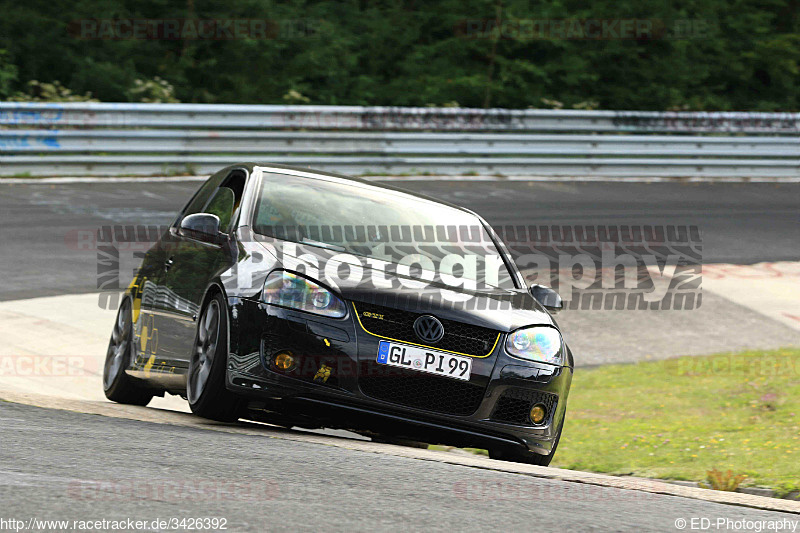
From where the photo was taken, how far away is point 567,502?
455 cm

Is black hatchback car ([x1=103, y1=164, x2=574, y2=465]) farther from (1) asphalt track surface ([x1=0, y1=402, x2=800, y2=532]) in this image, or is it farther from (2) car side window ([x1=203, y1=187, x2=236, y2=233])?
(1) asphalt track surface ([x1=0, y1=402, x2=800, y2=532])

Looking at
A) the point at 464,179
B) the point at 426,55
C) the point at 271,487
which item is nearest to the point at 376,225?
the point at 271,487

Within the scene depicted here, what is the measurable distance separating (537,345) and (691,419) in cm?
259

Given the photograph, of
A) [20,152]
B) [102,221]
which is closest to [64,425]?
[102,221]

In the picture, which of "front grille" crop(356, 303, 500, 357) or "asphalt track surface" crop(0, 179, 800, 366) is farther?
"asphalt track surface" crop(0, 179, 800, 366)

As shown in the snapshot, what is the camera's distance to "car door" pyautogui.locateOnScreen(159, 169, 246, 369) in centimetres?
629

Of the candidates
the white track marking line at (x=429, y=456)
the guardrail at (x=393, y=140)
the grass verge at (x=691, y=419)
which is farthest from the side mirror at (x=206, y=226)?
the guardrail at (x=393, y=140)

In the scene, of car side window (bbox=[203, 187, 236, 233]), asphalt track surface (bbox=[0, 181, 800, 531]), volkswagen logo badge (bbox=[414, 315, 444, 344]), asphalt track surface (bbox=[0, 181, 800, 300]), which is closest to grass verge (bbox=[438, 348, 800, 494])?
volkswagen logo badge (bbox=[414, 315, 444, 344])

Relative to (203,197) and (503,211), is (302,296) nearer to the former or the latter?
(203,197)

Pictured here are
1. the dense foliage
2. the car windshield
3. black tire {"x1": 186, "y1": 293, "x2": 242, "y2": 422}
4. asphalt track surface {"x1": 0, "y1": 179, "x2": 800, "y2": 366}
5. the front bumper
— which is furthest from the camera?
the dense foliage

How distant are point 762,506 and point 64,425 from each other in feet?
10.4

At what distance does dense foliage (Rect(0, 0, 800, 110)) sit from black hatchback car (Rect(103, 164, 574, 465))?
15.9 meters

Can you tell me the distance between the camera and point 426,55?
88.1ft

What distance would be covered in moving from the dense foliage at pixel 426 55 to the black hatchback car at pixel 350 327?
1593cm
